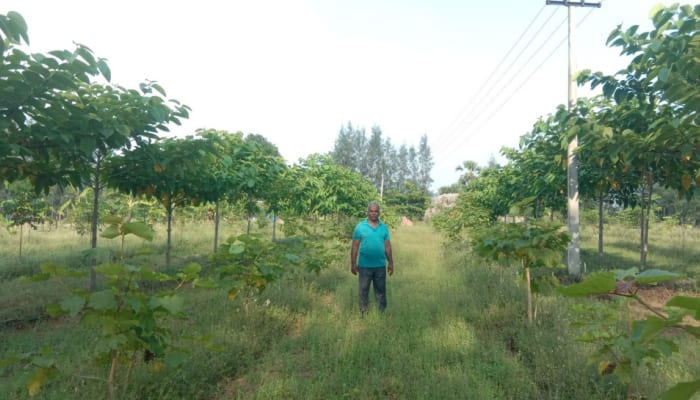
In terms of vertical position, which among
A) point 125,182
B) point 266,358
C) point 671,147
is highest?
point 671,147

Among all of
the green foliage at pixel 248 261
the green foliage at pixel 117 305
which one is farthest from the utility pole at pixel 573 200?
the green foliage at pixel 117 305

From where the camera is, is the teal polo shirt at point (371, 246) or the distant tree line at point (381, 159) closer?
the teal polo shirt at point (371, 246)

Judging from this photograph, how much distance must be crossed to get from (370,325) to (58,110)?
4277 mm

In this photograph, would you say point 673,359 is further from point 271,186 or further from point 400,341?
point 271,186

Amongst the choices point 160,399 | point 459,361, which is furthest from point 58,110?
point 459,361

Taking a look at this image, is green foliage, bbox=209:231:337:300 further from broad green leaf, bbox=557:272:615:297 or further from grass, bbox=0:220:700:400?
broad green leaf, bbox=557:272:615:297

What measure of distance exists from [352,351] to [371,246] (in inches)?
73.3

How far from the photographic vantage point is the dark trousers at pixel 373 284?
5.69m

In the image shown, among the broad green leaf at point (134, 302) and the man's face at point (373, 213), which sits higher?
the man's face at point (373, 213)

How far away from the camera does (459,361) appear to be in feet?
12.8

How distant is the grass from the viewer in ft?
10.6

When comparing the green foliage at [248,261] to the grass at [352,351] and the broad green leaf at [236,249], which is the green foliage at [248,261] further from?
the grass at [352,351]

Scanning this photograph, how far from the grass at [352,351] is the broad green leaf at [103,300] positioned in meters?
0.55

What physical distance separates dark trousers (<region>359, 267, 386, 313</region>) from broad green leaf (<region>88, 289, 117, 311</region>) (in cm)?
398
